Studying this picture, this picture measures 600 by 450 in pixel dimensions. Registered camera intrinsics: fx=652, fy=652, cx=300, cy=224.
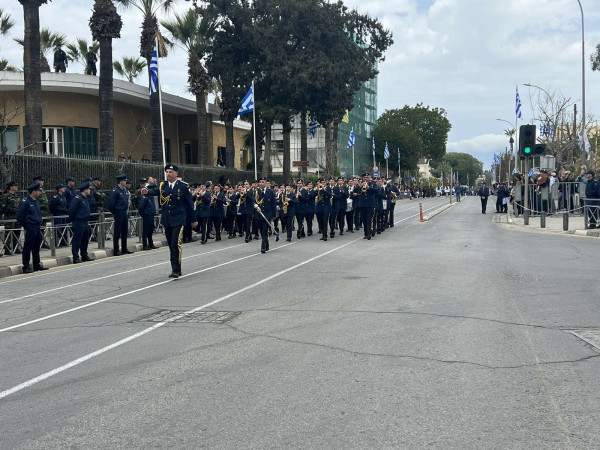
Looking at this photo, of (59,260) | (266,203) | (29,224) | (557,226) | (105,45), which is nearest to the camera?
(29,224)

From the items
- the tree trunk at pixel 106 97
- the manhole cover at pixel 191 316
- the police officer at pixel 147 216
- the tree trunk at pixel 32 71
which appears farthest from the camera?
the tree trunk at pixel 106 97

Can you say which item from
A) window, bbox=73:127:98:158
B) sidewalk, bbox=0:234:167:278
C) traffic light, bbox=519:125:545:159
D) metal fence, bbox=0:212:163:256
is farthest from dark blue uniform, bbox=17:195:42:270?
window, bbox=73:127:98:158

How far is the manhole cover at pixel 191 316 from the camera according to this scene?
821cm

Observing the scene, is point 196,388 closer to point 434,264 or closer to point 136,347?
point 136,347

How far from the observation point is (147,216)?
19.4 m

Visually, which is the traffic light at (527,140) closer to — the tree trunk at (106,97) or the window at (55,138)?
the tree trunk at (106,97)

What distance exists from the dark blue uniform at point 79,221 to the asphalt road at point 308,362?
13.0 ft

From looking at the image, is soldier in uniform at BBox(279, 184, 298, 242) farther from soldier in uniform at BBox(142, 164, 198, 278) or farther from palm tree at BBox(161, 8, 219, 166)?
palm tree at BBox(161, 8, 219, 166)

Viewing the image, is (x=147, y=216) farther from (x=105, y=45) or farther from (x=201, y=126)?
(x=201, y=126)

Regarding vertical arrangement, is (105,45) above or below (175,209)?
above

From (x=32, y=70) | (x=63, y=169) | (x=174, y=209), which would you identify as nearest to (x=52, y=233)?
(x=63, y=169)

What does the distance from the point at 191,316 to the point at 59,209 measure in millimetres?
11426

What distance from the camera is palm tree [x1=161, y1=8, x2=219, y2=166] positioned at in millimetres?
35844

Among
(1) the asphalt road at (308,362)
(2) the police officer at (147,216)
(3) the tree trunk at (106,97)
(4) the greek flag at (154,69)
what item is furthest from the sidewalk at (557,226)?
(3) the tree trunk at (106,97)
